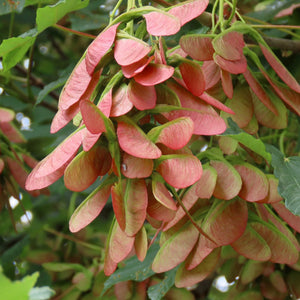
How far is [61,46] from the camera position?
7.84 ft

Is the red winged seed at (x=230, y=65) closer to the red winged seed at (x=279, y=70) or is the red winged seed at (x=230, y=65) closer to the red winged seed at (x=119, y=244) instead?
the red winged seed at (x=279, y=70)

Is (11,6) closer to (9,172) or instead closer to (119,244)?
(9,172)

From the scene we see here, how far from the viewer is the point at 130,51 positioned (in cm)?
61

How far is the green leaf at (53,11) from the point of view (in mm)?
950

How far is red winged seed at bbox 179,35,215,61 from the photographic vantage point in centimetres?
74

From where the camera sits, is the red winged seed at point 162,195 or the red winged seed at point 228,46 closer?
the red winged seed at point 162,195

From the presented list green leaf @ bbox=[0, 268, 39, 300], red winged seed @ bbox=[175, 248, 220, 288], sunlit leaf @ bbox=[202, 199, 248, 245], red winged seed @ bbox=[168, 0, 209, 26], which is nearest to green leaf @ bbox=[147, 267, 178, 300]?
red winged seed @ bbox=[175, 248, 220, 288]

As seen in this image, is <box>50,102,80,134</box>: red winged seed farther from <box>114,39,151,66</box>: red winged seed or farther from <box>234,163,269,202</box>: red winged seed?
<box>234,163,269,202</box>: red winged seed

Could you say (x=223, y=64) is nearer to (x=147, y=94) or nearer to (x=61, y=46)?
(x=147, y=94)

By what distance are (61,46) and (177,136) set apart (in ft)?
6.23

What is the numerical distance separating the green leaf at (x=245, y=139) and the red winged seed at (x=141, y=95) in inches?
7.0

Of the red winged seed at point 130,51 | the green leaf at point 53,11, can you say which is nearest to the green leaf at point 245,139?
the red winged seed at point 130,51

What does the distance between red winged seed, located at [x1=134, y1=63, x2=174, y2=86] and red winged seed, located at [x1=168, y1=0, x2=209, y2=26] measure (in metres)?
0.10

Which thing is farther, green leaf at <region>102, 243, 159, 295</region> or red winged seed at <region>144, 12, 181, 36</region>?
green leaf at <region>102, 243, 159, 295</region>
